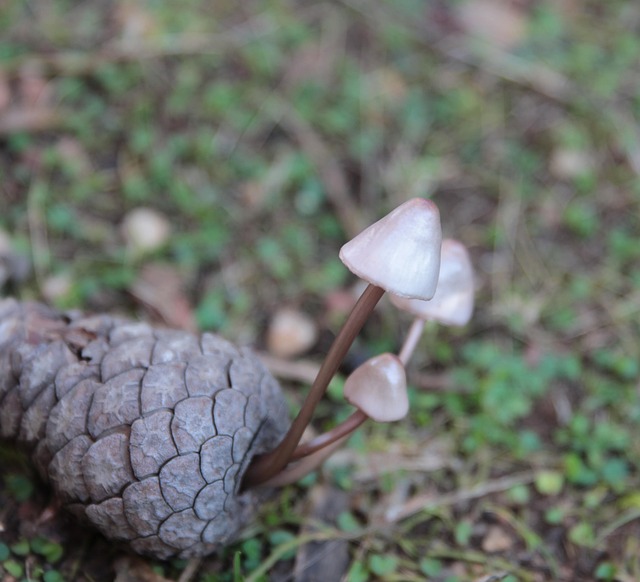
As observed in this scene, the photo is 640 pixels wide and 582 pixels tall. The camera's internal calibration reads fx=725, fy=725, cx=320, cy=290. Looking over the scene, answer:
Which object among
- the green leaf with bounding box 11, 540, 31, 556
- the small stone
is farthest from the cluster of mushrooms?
the green leaf with bounding box 11, 540, 31, 556

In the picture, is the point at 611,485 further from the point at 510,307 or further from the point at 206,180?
the point at 206,180

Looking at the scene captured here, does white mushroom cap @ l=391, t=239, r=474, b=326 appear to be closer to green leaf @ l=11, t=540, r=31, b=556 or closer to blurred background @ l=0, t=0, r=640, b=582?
blurred background @ l=0, t=0, r=640, b=582

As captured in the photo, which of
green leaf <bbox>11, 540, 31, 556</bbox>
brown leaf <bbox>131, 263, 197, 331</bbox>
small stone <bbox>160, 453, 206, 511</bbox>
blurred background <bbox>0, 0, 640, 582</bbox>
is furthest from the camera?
brown leaf <bbox>131, 263, 197, 331</bbox>

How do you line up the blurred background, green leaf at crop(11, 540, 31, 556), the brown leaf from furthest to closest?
the brown leaf
the blurred background
green leaf at crop(11, 540, 31, 556)

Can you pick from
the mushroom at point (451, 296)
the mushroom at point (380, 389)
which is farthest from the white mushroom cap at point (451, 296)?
the mushroom at point (380, 389)

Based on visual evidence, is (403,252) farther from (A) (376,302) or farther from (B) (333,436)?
(B) (333,436)

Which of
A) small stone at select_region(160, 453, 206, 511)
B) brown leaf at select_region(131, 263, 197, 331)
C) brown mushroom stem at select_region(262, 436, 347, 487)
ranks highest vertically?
small stone at select_region(160, 453, 206, 511)

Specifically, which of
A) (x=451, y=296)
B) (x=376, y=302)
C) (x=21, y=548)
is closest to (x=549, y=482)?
(x=451, y=296)
